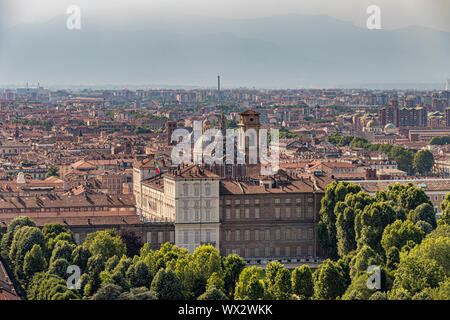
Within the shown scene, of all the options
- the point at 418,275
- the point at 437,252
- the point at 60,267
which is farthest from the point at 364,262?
the point at 60,267

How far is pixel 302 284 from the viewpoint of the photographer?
2648 cm

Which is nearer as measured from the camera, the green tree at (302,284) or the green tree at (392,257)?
the green tree at (302,284)

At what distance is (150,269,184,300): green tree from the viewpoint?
Answer: 24.9 meters

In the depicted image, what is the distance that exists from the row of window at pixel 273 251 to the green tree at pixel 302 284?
32.1ft

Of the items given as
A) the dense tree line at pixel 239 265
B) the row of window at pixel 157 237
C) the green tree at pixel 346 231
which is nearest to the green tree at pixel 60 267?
the dense tree line at pixel 239 265

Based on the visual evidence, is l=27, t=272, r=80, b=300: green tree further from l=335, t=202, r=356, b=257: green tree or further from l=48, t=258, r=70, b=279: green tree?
l=335, t=202, r=356, b=257: green tree

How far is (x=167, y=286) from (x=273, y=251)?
1190 centimetres

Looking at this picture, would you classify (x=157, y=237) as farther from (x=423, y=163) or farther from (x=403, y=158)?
(x=403, y=158)

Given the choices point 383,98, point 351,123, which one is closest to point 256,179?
point 351,123

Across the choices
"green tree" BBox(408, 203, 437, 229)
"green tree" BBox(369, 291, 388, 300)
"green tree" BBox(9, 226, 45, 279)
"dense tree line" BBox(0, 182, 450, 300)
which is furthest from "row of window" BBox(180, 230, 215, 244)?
"green tree" BBox(369, 291, 388, 300)

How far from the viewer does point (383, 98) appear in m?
184

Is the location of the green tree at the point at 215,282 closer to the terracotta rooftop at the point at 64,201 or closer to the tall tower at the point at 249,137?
the terracotta rooftop at the point at 64,201

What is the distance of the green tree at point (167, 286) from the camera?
24938 millimetres

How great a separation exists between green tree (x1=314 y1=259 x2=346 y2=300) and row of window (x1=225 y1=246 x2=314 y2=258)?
33.8 feet
